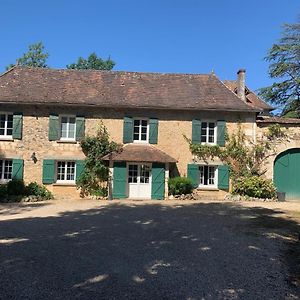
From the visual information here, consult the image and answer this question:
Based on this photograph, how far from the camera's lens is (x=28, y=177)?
17.6m

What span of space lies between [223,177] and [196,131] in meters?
2.72

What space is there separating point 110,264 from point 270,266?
2.86 m

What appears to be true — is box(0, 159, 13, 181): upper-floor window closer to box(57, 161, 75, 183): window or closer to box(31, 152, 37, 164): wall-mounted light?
box(31, 152, 37, 164): wall-mounted light

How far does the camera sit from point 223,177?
1819 centimetres

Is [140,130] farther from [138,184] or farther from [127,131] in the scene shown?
[138,184]

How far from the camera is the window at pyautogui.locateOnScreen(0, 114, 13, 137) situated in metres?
17.9

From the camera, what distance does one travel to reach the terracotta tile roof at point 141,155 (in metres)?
17.0

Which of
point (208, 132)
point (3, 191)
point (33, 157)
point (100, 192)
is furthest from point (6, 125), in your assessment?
point (208, 132)

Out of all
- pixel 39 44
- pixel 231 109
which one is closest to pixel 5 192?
pixel 231 109

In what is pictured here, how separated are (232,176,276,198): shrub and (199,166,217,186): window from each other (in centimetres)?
136

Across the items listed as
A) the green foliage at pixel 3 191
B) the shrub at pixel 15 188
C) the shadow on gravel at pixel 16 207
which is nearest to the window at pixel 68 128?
the shrub at pixel 15 188

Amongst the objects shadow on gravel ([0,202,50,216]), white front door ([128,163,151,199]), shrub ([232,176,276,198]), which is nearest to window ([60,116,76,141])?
white front door ([128,163,151,199])

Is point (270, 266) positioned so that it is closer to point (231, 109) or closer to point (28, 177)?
point (231, 109)

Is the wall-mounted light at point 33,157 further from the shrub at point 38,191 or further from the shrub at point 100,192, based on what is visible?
the shrub at point 100,192
